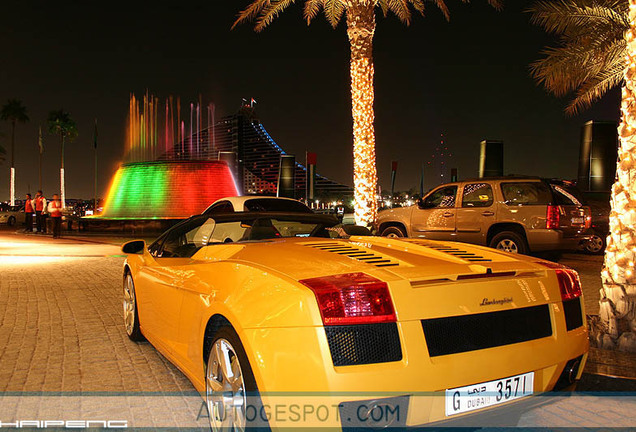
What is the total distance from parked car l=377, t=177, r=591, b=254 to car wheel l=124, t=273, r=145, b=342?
7576 millimetres

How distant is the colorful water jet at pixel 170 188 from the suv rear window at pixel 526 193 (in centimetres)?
1917

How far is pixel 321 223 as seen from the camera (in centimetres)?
458

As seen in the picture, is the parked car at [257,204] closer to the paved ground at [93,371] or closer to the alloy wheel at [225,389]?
the paved ground at [93,371]

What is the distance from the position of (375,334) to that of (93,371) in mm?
3096

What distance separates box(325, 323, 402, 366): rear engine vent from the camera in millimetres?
2180

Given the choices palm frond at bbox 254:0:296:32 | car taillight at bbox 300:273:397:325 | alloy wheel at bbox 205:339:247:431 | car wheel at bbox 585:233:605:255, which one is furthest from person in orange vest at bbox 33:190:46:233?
car taillight at bbox 300:273:397:325

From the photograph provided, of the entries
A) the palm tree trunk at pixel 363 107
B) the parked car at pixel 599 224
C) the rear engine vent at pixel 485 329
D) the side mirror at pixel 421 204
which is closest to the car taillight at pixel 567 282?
the rear engine vent at pixel 485 329

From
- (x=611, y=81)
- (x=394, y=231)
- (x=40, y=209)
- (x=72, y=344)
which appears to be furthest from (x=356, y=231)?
(x=40, y=209)

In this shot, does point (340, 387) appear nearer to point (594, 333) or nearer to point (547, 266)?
point (547, 266)

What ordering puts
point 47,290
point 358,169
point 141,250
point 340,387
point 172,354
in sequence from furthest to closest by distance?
point 358,169 → point 47,290 → point 141,250 → point 172,354 → point 340,387

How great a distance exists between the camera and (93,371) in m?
4.29

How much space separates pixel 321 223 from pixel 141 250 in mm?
1834

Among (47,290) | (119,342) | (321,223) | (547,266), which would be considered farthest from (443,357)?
(47,290)

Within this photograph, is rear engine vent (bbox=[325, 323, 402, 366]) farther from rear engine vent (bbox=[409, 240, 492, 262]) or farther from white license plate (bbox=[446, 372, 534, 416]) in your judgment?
rear engine vent (bbox=[409, 240, 492, 262])
